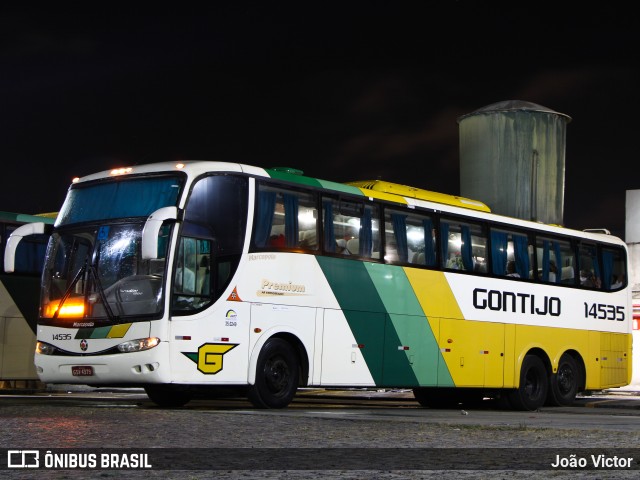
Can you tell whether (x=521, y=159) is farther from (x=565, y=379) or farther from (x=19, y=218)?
(x=19, y=218)

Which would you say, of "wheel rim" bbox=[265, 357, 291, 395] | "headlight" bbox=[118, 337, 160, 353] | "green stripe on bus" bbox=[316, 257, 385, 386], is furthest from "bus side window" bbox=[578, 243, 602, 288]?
"headlight" bbox=[118, 337, 160, 353]

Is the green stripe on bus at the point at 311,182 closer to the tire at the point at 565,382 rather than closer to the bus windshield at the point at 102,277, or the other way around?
the bus windshield at the point at 102,277

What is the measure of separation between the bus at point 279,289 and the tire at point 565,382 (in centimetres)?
42

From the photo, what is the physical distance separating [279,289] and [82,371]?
10.0 ft

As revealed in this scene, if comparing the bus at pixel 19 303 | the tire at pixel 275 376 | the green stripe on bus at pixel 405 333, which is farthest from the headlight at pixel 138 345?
the bus at pixel 19 303

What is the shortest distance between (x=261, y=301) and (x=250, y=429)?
5558 mm

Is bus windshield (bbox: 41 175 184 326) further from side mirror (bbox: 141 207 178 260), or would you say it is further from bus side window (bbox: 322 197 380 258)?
bus side window (bbox: 322 197 380 258)

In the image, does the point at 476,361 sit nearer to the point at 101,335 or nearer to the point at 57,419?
the point at 101,335

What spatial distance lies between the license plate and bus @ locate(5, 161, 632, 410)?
0.09 feet

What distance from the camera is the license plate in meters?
15.7

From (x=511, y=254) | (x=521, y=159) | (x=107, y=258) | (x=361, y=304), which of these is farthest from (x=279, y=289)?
(x=521, y=159)

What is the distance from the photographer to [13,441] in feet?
29.7

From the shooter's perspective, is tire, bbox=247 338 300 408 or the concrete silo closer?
tire, bbox=247 338 300 408

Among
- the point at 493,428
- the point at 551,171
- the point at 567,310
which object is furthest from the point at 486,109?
the point at 493,428
